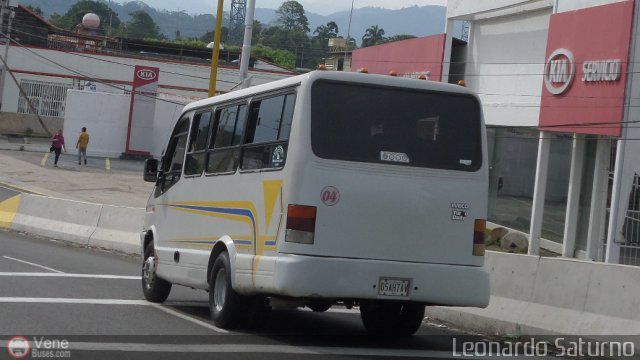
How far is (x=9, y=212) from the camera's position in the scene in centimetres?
2627

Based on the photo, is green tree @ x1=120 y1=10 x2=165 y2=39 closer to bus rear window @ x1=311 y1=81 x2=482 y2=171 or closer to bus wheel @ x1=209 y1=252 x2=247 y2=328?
bus wheel @ x1=209 y1=252 x2=247 y2=328

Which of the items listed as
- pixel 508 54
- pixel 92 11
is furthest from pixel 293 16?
pixel 508 54

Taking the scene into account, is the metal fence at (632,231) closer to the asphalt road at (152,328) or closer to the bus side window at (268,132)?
the asphalt road at (152,328)

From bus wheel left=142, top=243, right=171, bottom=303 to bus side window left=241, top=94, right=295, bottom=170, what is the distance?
311cm

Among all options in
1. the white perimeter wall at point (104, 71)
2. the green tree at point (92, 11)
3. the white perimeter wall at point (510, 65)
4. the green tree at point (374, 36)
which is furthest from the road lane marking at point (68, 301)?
the green tree at point (92, 11)

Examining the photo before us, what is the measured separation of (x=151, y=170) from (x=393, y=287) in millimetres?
5828

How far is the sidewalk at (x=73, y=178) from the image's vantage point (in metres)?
35.4

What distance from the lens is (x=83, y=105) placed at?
4978 cm

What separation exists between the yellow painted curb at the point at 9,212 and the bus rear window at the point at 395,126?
1745cm

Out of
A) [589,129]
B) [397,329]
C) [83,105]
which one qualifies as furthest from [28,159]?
[397,329]

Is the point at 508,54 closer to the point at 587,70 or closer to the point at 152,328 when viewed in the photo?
the point at 587,70

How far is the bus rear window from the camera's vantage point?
34.3 ft

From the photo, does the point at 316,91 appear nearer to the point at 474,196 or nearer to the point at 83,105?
the point at 474,196

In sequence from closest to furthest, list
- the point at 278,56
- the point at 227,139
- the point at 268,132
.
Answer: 1. the point at 268,132
2. the point at 227,139
3. the point at 278,56
